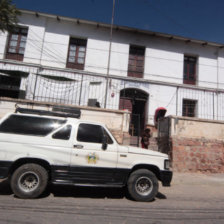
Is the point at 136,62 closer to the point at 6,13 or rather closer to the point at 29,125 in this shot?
the point at 6,13

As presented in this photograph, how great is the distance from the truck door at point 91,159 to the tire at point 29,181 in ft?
2.42

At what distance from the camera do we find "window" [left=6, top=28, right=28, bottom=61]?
12617mm

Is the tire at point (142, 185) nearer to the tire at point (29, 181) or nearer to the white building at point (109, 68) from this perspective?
the tire at point (29, 181)

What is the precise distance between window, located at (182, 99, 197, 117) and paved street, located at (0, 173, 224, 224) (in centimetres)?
884

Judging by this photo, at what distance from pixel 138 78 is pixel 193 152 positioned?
6833mm

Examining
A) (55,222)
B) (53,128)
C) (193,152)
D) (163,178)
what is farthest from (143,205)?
(193,152)

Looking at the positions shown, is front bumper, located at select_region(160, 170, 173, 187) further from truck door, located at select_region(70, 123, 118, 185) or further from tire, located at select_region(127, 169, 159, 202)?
truck door, located at select_region(70, 123, 118, 185)

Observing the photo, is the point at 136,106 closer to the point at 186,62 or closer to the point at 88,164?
the point at 186,62

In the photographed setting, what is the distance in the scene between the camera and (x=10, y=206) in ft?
11.6

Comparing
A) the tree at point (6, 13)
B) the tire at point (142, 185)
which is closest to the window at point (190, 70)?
the tire at point (142, 185)

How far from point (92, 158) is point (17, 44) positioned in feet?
41.5

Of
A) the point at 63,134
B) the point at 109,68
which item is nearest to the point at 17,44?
the point at 109,68

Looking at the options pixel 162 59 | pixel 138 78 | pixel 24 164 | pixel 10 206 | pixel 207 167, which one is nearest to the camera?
pixel 10 206

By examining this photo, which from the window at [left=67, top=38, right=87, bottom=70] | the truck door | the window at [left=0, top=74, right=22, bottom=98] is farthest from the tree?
the truck door
